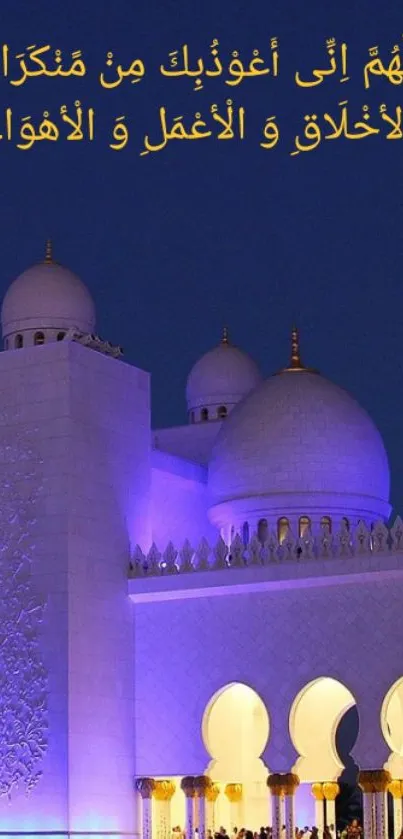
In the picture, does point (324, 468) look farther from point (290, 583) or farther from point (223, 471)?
point (290, 583)

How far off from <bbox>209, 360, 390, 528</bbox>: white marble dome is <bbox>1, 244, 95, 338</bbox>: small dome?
2296 mm

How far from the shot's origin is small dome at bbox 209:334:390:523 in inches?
671

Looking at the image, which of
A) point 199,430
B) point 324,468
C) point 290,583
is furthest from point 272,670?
point 199,430

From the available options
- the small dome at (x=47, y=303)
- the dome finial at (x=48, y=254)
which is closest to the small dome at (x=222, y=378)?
the small dome at (x=47, y=303)

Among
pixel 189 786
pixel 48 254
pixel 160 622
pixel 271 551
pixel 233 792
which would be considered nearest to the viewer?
pixel 271 551

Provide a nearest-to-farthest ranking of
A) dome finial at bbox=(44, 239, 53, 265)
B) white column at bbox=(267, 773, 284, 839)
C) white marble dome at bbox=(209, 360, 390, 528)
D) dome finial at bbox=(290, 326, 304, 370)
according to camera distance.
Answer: white column at bbox=(267, 773, 284, 839) < white marble dome at bbox=(209, 360, 390, 528) < dome finial at bbox=(44, 239, 53, 265) < dome finial at bbox=(290, 326, 304, 370)

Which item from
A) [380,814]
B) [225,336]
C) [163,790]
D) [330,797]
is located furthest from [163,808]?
[225,336]

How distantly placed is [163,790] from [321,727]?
183 cm

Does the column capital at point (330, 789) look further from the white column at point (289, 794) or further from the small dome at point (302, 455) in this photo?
the small dome at point (302, 455)

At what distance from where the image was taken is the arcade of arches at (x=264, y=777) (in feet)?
47.9

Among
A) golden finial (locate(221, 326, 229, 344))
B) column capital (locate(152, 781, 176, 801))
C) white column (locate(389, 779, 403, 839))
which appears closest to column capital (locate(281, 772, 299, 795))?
column capital (locate(152, 781, 176, 801))

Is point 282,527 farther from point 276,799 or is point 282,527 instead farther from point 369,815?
point 369,815

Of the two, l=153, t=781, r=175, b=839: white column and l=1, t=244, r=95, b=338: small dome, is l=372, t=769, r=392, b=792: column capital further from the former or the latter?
l=1, t=244, r=95, b=338: small dome

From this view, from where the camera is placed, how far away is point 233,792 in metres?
17.3
